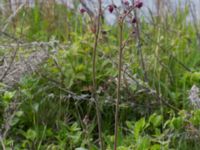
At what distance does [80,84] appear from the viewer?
9.66ft

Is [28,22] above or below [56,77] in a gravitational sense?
above

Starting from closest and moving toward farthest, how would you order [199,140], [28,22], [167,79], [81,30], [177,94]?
[199,140] → [177,94] → [167,79] → [81,30] → [28,22]

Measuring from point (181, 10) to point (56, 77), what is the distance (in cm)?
147

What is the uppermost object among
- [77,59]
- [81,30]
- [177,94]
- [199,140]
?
[81,30]

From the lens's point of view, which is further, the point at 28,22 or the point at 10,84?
the point at 28,22

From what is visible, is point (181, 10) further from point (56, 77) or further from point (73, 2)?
point (56, 77)

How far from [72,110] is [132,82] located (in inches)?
12.3

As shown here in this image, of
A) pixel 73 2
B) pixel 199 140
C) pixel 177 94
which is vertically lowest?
pixel 199 140

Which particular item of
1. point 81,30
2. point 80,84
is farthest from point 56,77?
point 81,30

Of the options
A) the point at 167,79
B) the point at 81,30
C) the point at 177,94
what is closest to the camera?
the point at 177,94

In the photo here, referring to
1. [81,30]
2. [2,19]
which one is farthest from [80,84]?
[2,19]

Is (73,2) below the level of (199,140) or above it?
above

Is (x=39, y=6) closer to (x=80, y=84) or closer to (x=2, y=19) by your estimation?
(x=2, y=19)

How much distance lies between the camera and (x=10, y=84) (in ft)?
8.75
